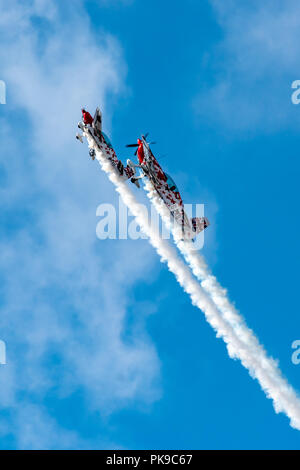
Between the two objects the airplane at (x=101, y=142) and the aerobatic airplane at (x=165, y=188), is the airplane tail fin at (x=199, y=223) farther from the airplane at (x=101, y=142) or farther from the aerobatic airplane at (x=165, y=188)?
the airplane at (x=101, y=142)

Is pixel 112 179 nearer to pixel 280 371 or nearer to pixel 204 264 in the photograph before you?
pixel 204 264

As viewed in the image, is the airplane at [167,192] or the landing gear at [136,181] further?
the landing gear at [136,181]

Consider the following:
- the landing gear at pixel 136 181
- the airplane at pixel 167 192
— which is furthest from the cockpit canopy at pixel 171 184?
the landing gear at pixel 136 181

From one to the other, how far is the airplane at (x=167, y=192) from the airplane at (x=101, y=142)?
3789mm

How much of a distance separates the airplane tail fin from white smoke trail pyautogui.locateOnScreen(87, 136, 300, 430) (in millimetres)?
3906

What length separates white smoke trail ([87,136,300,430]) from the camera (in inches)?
2795

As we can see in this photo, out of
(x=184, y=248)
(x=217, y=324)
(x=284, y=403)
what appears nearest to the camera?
(x=284, y=403)

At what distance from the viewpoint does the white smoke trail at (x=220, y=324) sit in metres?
71.0

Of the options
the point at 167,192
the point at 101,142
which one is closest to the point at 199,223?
the point at 167,192

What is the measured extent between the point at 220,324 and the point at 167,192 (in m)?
17.7
